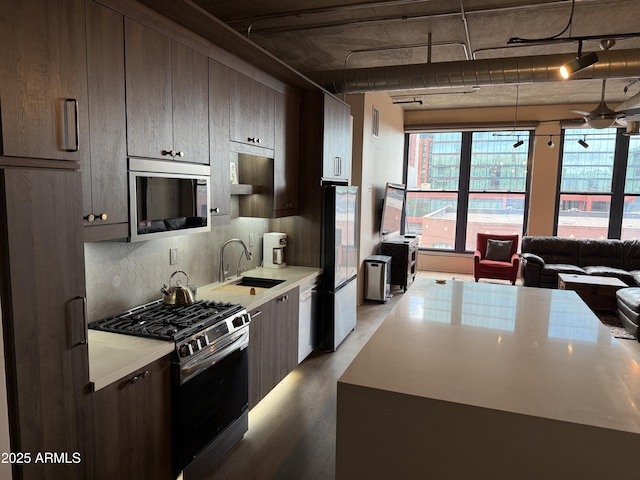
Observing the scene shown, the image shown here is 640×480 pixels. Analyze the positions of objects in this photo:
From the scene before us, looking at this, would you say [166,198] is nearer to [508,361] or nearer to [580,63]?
[508,361]

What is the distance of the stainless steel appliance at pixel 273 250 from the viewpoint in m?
4.28

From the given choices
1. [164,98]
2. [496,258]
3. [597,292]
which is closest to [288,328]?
[164,98]

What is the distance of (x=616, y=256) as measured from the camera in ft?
22.9

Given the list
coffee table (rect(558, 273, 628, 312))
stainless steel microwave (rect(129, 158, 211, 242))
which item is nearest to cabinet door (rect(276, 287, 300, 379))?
stainless steel microwave (rect(129, 158, 211, 242))

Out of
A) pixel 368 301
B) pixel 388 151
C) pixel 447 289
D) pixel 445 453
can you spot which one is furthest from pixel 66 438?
pixel 388 151

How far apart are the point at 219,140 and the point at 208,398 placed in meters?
1.66

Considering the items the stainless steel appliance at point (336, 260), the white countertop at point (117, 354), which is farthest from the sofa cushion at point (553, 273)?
the white countertop at point (117, 354)

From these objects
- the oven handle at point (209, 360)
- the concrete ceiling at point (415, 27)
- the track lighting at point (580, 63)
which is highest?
the concrete ceiling at point (415, 27)

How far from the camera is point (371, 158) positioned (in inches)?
255

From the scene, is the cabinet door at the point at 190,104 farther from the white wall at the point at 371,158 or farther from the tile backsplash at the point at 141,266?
the white wall at the point at 371,158

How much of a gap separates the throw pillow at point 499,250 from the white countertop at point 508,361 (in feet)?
16.3

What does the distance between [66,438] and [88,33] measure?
1.67m

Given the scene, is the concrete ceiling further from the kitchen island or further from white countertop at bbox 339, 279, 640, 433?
the kitchen island

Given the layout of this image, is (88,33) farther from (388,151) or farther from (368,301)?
(388,151)
